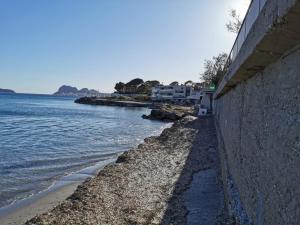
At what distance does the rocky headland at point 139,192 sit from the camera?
997cm

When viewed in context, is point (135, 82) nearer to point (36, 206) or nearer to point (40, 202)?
point (40, 202)

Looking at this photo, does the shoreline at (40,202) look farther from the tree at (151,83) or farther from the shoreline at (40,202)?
the tree at (151,83)

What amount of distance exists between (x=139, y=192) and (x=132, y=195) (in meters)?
0.48

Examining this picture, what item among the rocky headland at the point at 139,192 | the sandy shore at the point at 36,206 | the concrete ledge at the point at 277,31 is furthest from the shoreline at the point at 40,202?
the concrete ledge at the point at 277,31

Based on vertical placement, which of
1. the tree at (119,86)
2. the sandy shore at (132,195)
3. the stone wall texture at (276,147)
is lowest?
the sandy shore at (132,195)

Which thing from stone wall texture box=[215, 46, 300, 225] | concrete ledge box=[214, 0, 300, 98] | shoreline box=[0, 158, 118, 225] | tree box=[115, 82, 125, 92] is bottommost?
shoreline box=[0, 158, 118, 225]

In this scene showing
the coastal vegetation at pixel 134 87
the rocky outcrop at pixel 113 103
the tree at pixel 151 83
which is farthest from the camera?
the tree at pixel 151 83

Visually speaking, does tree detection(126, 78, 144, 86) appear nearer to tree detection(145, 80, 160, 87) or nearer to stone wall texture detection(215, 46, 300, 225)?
tree detection(145, 80, 160, 87)

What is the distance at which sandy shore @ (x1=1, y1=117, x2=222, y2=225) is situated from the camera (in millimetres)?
10008

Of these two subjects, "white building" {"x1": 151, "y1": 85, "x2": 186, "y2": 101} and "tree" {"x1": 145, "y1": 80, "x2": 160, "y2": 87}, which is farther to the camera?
"tree" {"x1": 145, "y1": 80, "x2": 160, "y2": 87}

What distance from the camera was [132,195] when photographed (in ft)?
41.1

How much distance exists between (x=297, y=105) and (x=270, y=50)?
117 cm

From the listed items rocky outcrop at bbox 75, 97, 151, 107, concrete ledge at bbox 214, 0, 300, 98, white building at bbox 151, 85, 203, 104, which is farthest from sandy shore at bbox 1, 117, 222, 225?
white building at bbox 151, 85, 203, 104

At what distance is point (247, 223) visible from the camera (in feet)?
21.1
